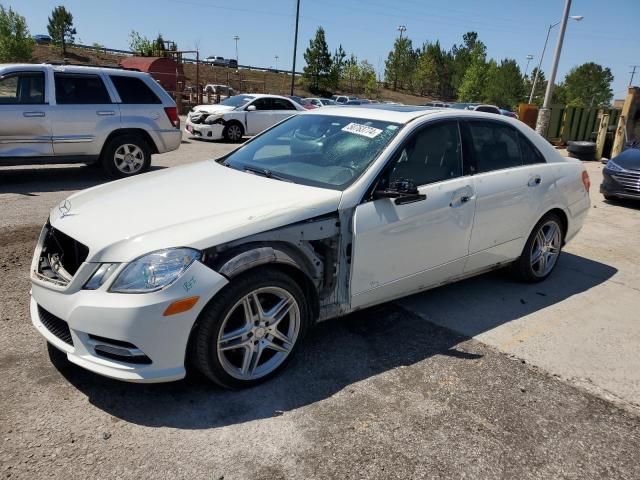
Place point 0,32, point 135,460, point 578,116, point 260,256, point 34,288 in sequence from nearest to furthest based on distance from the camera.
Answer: point 135,460 → point 260,256 → point 34,288 → point 578,116 → point 0,32

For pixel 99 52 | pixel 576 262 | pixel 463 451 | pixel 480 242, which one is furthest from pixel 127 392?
pixel 99 52

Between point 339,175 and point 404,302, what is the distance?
1.46 metres

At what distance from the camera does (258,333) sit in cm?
299

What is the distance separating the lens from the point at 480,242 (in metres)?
4.16

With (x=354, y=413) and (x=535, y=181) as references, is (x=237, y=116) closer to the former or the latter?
(x=535, y=181)

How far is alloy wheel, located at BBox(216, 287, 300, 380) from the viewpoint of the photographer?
9.45 feet

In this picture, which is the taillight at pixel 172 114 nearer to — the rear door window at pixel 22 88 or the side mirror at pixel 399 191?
the rear door window at pixel 22 88

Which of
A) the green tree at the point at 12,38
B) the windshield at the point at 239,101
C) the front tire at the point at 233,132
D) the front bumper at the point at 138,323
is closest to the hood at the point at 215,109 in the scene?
the windshield at the point at 239,101

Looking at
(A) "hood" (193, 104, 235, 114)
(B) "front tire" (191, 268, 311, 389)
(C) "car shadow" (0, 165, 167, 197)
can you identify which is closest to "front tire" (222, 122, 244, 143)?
(A) "hood" (193, 104, 235, 114)

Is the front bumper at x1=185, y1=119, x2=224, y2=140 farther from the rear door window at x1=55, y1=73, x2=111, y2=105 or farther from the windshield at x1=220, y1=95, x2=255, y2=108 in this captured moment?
the rear door window at x1=55, y1=73, x2=111, y2=105

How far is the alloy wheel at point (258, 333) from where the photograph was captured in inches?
113

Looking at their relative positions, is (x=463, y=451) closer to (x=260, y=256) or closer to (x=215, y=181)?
(x=260, y=256)

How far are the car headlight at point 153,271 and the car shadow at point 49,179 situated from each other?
5833 millimetres

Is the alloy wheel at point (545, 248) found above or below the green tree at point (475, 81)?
below
